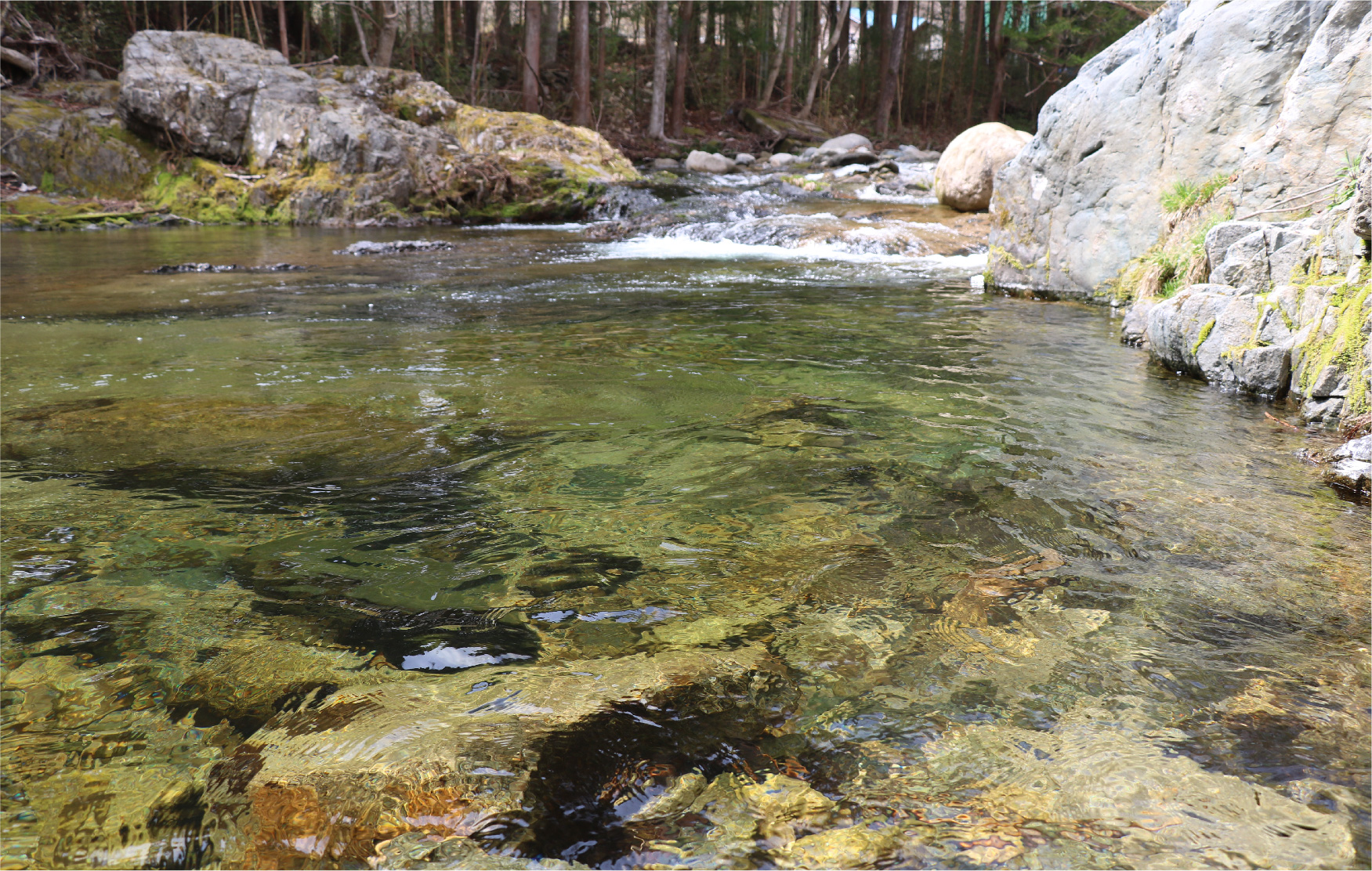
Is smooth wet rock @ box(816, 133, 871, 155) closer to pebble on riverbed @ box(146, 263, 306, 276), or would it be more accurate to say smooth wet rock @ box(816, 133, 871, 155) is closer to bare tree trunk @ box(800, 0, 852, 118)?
bare tree trunk @ box(800, 0, 852, 118)

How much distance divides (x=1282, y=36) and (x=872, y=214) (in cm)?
779

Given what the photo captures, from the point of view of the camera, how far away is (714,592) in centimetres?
239

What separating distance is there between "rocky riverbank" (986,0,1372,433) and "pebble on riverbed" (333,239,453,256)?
7.51 metres

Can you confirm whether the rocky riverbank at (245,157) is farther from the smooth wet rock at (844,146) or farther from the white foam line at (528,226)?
the smooth wet rock at (844,146)

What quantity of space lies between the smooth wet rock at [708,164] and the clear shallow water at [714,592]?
17967 mm

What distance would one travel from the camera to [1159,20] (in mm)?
7039

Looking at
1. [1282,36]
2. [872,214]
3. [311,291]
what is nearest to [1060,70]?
[872,214]

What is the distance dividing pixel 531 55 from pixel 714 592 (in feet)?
74.1

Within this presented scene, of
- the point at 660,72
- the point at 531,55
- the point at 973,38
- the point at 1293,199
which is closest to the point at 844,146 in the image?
the point at 660,72

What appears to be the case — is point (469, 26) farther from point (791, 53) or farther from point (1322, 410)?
point (1322, 410)

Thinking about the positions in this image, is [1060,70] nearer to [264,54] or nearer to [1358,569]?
[264,54]

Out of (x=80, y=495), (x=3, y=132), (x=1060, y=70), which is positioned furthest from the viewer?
(x=1060, y=70)

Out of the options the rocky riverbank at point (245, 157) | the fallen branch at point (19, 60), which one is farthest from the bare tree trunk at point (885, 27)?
the fallen branch at point (19, 60)

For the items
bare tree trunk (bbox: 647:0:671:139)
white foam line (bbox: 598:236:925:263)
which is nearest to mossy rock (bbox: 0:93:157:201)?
white foam line (bbox: 598:236:925:263)
